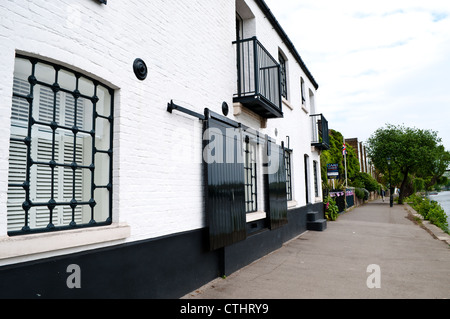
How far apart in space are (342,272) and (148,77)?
15.9 ft

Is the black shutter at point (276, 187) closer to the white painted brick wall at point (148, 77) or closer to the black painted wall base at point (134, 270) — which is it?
the black painted wall base at point (134, 270)

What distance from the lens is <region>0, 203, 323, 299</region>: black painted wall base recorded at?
2.54m

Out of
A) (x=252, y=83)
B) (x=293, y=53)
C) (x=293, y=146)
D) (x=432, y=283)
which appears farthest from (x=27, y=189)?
Result: (x=293, y=53)

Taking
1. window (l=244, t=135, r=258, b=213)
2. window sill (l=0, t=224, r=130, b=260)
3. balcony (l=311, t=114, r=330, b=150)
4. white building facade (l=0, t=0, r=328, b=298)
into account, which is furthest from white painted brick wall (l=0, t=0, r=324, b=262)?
balcony (l=311, t=114, r=330, b=150)

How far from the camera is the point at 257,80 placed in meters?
6.27

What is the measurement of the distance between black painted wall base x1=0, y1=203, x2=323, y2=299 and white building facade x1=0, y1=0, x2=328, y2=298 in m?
0.01

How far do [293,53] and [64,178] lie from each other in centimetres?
929

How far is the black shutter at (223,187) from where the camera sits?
5.00 meters

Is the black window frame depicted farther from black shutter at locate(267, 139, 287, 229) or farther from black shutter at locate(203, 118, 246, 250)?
black shutter at locate(203, 118, 246, 250)

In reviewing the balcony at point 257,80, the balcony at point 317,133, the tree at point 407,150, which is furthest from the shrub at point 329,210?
the tree at point 407,150

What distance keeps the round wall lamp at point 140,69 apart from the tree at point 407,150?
28860 millimetres

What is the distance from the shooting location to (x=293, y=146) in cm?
1022

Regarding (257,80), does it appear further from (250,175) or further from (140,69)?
(140,69)
